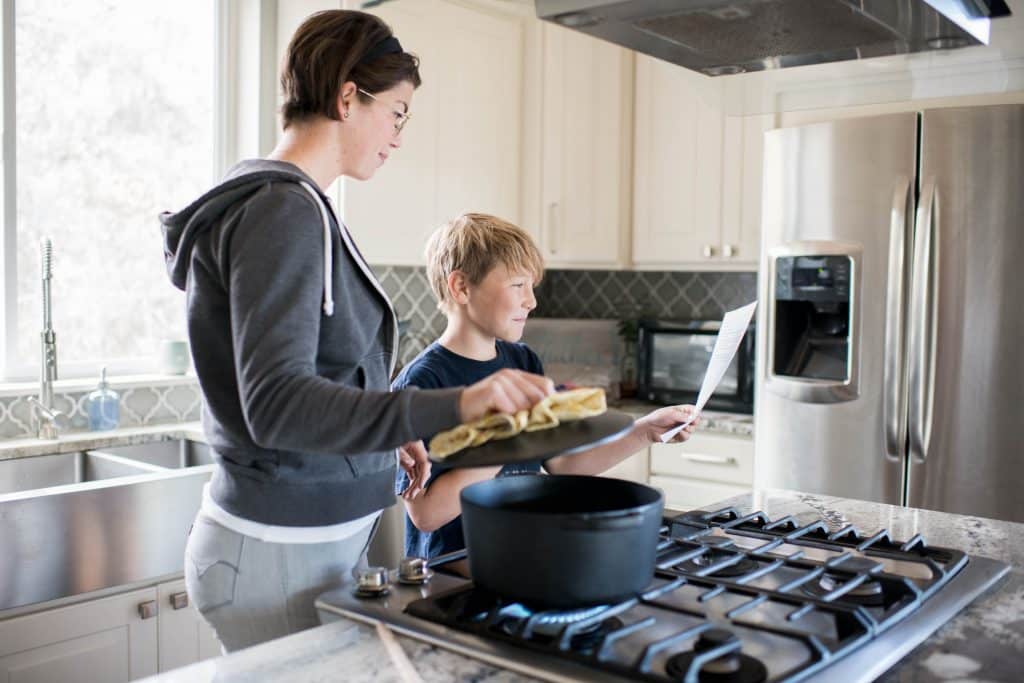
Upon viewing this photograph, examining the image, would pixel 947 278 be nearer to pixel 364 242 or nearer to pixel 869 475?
pixel 869 475

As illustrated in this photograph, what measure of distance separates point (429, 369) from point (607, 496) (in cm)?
57

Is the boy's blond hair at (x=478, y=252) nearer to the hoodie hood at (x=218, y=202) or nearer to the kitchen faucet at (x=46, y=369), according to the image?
the hoodie hood at (x=218, y=202)

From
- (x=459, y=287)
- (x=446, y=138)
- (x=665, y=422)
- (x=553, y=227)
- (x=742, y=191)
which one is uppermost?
(x=446, y=138)

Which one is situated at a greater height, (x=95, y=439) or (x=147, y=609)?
(x=95, y=439)

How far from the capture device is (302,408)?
3.45ft

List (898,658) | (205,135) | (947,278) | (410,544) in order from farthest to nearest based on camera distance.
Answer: (205,135)
(947,278)
(410,544)
(898,658)

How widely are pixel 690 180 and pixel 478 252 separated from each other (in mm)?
2121

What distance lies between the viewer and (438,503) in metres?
1.54

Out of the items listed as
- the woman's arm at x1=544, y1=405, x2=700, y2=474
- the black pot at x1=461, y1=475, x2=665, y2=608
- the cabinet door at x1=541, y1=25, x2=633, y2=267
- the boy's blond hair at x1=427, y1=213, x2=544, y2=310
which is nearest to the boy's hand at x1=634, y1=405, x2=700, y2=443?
the woman's arm at x1=544, y1=405, x2=700, y2=474

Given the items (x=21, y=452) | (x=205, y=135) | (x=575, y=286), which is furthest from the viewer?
(x=575, y=286)

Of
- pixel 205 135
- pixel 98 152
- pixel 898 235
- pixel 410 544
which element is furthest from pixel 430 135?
pixel 410 544

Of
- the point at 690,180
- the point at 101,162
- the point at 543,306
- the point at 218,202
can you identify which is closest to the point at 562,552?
the point at 218,202

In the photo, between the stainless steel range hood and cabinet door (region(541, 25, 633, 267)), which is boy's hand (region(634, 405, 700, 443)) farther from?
cabinet door (region(541, 25, 633, 267))

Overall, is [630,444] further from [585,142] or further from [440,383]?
[585,142]
